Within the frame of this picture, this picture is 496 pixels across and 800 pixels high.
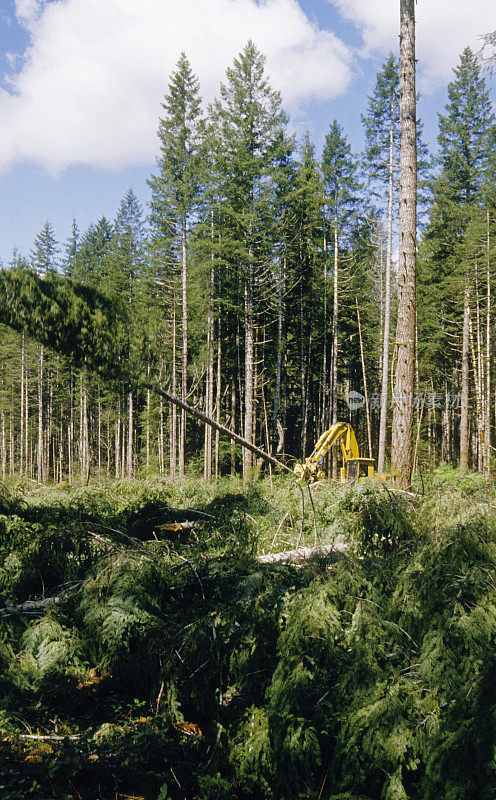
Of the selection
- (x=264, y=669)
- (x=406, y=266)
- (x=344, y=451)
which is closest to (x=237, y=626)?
(x=264, y=669)

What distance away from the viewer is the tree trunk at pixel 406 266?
6.61m

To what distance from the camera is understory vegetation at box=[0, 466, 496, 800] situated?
2045 millimetres

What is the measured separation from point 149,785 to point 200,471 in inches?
939

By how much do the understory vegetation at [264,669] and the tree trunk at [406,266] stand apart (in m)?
2.30

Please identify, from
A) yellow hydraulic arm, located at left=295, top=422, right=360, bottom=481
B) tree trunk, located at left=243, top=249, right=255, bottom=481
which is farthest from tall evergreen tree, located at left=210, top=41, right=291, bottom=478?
yellow hydraulic arm, located at left=295, top=422, right=360, bottom=481

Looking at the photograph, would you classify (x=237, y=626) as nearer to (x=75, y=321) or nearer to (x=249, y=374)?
(x=75, y=321)

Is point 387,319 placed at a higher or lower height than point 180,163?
lower

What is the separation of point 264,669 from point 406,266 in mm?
5691

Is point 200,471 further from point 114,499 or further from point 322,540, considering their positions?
point 322,540

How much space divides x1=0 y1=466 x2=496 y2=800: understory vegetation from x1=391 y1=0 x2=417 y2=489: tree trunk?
2.30 meters

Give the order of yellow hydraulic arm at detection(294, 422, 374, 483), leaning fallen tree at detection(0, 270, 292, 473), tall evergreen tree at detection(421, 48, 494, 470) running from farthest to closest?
1. tall evergreen tree at detection(421, 48, 494, 470)
2. yellow hydraulic arm at detection(294, 422, 374, 483)
3. leaning fallen tree at detection(0, 270, 292, 473)

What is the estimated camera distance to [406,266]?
6660mm

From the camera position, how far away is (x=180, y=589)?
358 centimetres

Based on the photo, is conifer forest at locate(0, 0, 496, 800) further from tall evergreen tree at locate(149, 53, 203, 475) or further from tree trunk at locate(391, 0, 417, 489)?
tall evergreen tree at locate(149, 53, 203, 475)
